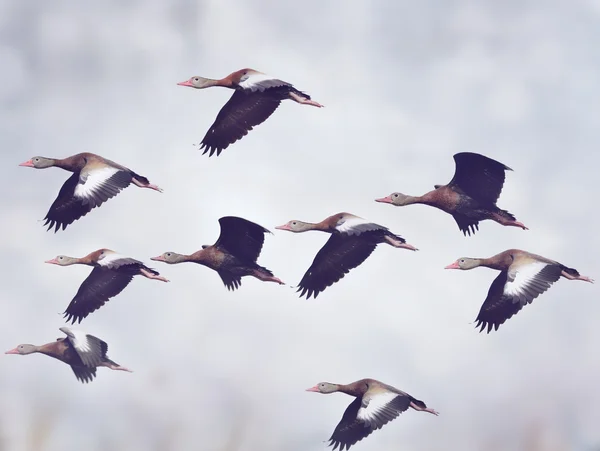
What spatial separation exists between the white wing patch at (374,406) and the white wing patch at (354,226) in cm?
585

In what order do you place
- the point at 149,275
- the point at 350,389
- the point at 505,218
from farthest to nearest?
the point at 350,389 → the point at 149,275 → the point at 505,218

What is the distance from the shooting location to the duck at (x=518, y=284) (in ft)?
181

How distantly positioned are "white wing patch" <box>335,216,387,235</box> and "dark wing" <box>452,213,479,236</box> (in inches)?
123

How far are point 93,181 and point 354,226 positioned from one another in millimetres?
9492

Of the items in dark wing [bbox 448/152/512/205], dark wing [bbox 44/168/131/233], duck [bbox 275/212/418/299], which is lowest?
dark wing [bbox 44/168/131/233]

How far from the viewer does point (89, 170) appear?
5722cm

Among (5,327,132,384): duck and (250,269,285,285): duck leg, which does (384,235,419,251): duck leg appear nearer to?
(250,269,285,285): duck leg

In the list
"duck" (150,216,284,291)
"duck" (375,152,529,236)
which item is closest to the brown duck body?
"duck" (150,216,284,291)

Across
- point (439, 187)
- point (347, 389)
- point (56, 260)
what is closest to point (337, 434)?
point (347, 389)

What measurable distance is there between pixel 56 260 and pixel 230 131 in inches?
426

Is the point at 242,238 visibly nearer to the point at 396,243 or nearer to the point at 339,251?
the point at 339,251

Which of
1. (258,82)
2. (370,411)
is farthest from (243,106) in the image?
(370,411)

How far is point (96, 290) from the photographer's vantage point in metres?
60.4

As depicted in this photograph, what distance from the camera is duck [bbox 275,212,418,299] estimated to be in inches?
2265
